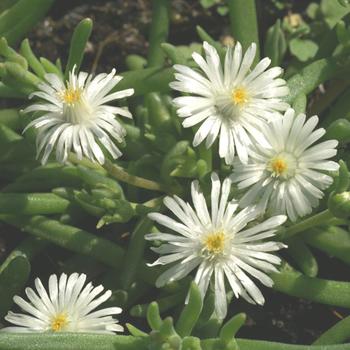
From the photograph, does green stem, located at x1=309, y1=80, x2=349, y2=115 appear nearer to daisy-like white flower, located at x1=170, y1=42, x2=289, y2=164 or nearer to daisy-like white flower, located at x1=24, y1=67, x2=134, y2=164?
daisy-like white flower, located at x1=170, y1=42, x2=289, y2=164

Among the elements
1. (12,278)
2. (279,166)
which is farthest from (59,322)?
(279,166)

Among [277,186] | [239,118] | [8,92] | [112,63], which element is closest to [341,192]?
[277,186]

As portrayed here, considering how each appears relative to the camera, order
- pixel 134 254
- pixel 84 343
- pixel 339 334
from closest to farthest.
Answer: pixel 84 343 < pixel 339 334 < pixel 134 254

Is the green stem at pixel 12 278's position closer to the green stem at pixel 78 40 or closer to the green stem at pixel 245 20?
the green stem at pixel 78 40

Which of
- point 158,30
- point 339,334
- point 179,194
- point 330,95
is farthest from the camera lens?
point 158,30

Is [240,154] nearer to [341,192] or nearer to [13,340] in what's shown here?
[341,192]

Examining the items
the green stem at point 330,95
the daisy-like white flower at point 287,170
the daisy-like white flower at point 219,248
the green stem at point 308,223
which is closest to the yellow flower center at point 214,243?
the daisy-like white flower at point 219,248

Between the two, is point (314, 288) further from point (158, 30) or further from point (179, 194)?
point (158, 30)
